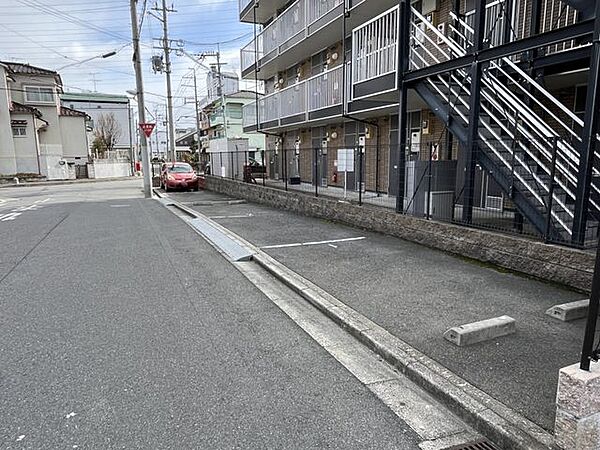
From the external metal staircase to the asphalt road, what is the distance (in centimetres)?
417

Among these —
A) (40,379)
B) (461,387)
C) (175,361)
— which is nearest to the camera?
(461,387)

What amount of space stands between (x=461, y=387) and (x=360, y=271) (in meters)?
3.29

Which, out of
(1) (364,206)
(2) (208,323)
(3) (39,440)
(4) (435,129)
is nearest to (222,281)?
(2) (208,323)

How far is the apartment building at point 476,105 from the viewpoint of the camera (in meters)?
6.15

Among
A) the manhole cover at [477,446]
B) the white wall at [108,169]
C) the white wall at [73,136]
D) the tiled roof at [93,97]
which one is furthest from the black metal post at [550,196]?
the tiled roof at [93,97]

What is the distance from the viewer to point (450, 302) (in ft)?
16.3

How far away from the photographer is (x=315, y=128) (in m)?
18.7

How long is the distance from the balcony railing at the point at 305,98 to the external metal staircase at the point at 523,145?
4.96 metres

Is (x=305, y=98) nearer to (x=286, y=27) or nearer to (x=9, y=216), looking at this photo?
(x=286, y=27)

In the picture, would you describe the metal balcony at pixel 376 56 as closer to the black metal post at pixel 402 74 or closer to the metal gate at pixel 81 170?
the black metal post at pixel 402 74

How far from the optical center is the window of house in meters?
37.5

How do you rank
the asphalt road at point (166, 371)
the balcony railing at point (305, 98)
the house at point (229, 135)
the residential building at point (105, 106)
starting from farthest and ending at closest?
1. the residential building at point (105, 106)
2. the house at point (229, 135)
3. the balcony railing at point (305, 98)
4. the asphalt road at point (166, 371)

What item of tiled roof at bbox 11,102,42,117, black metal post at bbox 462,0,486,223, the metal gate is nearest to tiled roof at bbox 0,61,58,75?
tiled roof at bbox 11,102,42,117

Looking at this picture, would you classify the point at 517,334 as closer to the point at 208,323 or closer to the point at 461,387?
the point at 461,387
